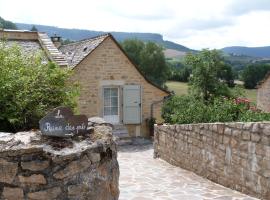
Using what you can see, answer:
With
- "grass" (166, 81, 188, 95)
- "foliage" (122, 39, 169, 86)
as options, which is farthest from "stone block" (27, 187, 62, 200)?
"foliage" (122, 39, 169, 86)

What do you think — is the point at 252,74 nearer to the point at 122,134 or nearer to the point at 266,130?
the point at 122,134

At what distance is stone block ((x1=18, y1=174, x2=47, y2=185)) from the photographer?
4.02 metres

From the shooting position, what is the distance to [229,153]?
805 centimetres

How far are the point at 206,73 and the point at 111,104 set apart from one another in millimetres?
6358

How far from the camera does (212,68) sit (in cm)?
2244

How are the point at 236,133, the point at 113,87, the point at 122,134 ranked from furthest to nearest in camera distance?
the point at 113,87, the point at 122,134, the point at 236,133

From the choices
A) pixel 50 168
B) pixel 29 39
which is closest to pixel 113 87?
pixel 29 39

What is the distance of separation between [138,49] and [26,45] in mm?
37003

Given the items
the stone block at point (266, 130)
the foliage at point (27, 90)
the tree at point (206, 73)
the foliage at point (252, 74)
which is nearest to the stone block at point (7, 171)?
the foliage at point (27, 90)

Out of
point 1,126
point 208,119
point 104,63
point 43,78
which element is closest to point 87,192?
point 1,126

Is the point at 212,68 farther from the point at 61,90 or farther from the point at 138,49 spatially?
the point at 138,49

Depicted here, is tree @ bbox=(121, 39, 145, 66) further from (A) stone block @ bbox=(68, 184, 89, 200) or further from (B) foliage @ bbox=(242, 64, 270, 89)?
(A) stone block @ bbox=(68, 184, 89, 200)

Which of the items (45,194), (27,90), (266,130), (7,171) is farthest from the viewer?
(266,130)

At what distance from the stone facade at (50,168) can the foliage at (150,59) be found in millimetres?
45983
